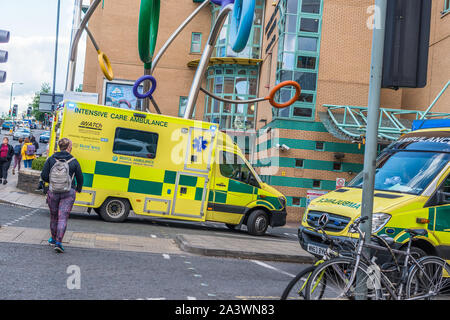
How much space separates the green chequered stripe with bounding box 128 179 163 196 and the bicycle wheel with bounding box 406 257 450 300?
952 cm

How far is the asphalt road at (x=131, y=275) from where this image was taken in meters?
6.04

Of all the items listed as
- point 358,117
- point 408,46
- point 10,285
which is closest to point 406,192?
point 408,46

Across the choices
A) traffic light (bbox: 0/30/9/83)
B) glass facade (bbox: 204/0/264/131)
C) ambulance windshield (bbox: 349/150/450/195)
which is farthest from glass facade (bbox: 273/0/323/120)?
ambulance windshield (bbox: 349/150/450/195)

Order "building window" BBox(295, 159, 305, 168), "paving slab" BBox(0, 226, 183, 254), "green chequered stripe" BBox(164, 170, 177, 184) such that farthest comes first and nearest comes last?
"building window" BBox(295, 159, 305, 168) → "green chequered stripe" BBox(164, 170, 177, 184) → "paving slab" BBox(0, 226, 183, 254)

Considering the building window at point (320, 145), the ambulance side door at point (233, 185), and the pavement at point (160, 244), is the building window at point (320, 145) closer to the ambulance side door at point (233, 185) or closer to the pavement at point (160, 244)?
the ambulance side door at point (233, 185)

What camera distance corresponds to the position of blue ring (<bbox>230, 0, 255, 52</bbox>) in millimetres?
13969

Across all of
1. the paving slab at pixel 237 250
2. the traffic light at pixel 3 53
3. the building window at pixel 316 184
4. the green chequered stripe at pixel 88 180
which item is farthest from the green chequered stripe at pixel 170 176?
the building window at pixel 316 184

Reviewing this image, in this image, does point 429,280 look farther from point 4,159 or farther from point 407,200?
point 4,159

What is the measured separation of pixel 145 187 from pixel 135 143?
3.89 feet

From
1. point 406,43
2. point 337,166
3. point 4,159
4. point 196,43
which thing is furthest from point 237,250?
point 196,43

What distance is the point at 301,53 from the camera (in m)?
24.5

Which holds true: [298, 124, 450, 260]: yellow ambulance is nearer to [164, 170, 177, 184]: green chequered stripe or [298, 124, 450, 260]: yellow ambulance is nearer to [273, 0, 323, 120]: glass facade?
[164, 170, 177, 184]: green chequered stripe
